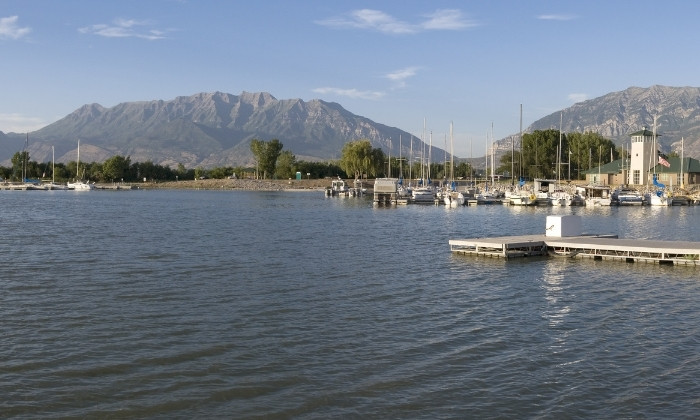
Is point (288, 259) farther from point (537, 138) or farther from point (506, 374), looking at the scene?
point (537, 138)

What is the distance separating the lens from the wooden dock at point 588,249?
1341 inches

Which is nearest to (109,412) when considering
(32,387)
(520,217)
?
(32,387)

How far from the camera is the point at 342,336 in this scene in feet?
62.9

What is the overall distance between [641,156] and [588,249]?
89001 millimetres

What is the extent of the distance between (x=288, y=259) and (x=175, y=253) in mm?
6350

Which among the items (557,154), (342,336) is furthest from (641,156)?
(342,336)

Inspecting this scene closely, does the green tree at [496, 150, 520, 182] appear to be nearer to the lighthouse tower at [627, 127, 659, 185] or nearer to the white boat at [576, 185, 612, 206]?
the lighthouse tower at [627, 127, 659, 185]

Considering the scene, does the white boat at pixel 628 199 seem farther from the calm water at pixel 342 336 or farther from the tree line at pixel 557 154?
the calm water at pixel 342 336

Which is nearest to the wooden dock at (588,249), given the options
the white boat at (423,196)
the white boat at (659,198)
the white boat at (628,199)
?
the white boat at (659,198)

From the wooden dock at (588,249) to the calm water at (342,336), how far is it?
1326 mm

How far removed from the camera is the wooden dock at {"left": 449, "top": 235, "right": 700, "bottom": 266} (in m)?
34.1

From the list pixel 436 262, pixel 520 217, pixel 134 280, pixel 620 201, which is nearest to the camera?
pixel 134 280

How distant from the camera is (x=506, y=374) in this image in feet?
52.6

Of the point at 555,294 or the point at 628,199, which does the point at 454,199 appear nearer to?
the point at 628,199
